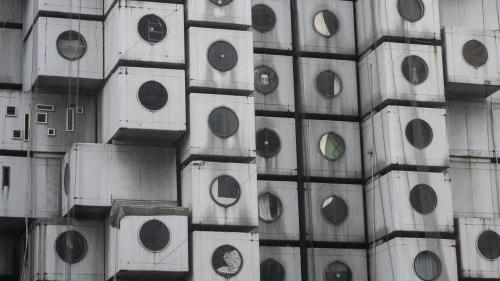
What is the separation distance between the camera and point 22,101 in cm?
5275

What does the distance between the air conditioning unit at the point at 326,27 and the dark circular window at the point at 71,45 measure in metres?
9.00

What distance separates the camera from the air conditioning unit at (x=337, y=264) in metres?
53.4

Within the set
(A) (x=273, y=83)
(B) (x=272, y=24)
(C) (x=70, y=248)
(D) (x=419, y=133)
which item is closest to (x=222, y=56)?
(A) (x=273, y=83)

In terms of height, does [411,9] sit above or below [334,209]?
above

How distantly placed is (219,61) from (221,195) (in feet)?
16.7

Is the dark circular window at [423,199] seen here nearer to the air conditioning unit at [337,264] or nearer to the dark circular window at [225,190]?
the air conditioning unit at [337,264]

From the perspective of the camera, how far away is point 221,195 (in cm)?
4991

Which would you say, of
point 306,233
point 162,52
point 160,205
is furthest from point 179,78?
point 306,233

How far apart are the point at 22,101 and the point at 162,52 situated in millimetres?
6043

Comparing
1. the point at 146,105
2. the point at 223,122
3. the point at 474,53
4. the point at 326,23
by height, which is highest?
the point at 326,23

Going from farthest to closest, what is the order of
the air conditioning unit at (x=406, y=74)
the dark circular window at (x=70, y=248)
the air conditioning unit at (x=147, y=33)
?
1. the air conditioning unit at (x=406, y=74)
2. the air conditioning unit at (x=147, y=33)
3. the dark circular window at (x=70, y=248)

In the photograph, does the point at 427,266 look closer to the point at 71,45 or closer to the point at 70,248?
the point at 70,248

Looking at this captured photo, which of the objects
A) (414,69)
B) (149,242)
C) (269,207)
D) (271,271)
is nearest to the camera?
(149,242)

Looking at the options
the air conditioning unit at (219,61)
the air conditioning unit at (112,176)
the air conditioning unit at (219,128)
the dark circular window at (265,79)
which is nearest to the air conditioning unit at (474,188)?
the dark circular window at (265,79)
